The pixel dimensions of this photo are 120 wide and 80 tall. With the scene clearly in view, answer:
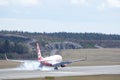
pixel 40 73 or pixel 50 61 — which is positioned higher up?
pixel 50 61

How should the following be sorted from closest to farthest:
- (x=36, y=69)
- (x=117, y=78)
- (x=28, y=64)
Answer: (x=117, y=78)
(x=36, y=69)
(x=28, y=64)

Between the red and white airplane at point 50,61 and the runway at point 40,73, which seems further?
the red and white airplane at point 50,61

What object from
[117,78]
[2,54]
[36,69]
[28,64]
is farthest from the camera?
[2,54]

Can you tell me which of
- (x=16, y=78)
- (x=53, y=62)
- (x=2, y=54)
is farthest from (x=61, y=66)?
(x=2, y=54)

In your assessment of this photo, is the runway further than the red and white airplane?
No

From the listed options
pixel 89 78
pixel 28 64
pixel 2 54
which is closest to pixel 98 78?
pixel 89 78

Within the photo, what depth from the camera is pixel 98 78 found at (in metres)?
77.2

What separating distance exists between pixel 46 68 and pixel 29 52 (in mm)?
55429

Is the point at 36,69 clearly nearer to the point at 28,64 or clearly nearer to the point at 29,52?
the point at 28,64

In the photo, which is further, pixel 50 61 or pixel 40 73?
pixel 50 61

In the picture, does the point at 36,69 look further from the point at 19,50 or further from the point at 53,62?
the point at 19,50

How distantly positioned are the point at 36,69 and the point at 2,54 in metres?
54.9

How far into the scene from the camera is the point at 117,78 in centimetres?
7650

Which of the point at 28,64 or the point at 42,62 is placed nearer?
the point at 42,62
